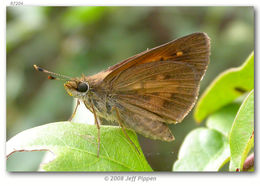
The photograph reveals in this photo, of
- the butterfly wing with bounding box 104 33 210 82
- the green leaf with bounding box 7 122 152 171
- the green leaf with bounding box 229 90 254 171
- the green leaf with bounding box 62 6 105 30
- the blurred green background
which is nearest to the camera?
the green leaf with bounding box 7 122 152 171

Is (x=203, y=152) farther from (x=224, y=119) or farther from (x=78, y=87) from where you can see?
(x=78, y=87)

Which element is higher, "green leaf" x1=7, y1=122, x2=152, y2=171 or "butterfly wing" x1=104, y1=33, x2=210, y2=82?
"butterfly wing" x1=104, y1=33, x2=210, y2=82

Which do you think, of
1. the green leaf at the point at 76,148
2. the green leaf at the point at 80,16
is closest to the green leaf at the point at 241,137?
the green leaf at the point at 76,148

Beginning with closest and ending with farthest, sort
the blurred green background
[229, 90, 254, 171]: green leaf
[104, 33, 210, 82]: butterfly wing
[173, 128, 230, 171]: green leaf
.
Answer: [229, 90, 254, 171]: green leaf < [173, 128, 230, 171]: green leaf < [104, 33, 210, 82]: butterfly wing < the blurred green background

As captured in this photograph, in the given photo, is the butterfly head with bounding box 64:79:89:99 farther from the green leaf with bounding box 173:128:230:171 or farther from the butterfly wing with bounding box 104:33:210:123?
the green leaf with bounding box 173:128:230:171

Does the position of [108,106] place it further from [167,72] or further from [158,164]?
[158,164]

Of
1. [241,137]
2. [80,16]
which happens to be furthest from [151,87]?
[80,16]

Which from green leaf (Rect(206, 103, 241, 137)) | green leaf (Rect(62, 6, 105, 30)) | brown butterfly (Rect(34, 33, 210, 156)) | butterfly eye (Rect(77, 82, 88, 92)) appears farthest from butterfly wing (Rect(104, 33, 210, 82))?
green leaf (Rect(62, 6, 105, 30))
